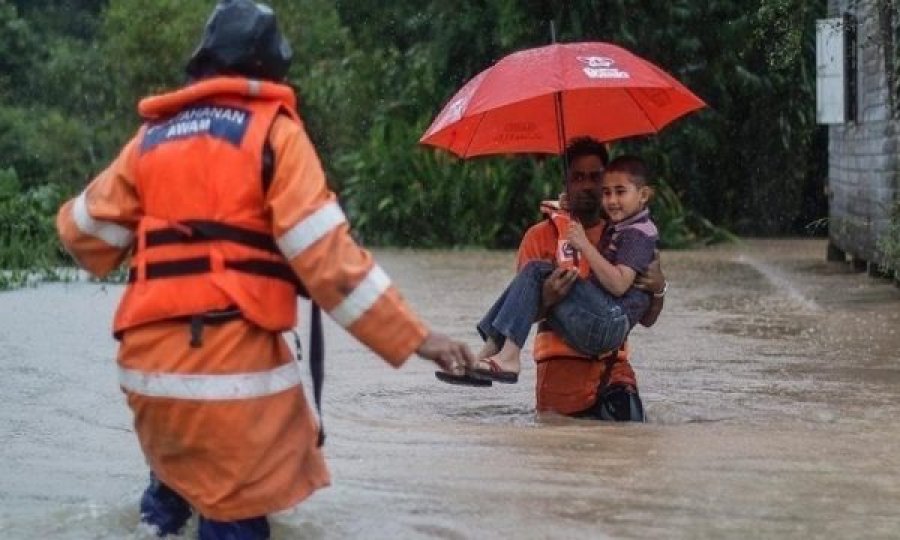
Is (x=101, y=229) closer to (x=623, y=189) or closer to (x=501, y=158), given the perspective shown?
(x=623, y=189)

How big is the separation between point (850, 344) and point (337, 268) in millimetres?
7828

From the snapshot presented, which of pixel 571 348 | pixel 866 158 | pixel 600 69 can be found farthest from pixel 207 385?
pixel 866 158

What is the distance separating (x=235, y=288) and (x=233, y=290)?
1 centimetres

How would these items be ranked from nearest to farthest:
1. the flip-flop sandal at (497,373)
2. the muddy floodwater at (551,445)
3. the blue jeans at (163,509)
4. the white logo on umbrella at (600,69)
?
1. the blue jeans at (163,509)
2. the muddy floodwater at (551,445)
3. the flip-flop sandal at (497,373)
4. the white logo on umbrella at (600,69)

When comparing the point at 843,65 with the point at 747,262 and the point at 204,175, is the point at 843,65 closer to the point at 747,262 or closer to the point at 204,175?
the point at 747,262

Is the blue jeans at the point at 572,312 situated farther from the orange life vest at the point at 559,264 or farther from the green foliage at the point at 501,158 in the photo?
the green foliage at the point at 501,158

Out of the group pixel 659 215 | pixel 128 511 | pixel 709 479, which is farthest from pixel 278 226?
pixel 659 215

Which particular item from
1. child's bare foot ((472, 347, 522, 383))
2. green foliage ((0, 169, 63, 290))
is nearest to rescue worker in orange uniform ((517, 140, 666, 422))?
child's bare foot ((472, 347, 522, 383))

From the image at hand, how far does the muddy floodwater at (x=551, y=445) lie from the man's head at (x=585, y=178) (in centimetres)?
97

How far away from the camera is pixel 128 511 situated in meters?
6.07

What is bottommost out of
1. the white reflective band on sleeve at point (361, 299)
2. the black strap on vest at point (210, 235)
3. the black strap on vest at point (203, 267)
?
the white reflective band on sleeve at point (361, 299)

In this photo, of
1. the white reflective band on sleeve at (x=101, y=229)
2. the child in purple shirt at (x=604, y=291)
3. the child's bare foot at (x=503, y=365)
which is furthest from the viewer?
the child in purple shirt at (x=604, y=291)

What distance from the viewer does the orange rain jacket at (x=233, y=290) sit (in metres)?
4.53

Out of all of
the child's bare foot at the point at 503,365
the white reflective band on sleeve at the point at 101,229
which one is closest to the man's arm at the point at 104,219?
the white reflective band on sleeve at the point at 101,229
